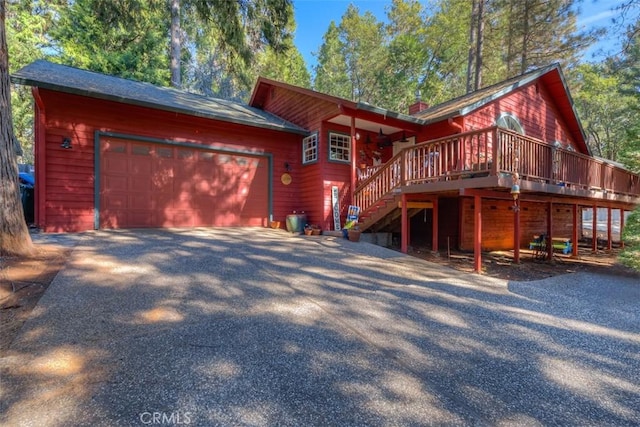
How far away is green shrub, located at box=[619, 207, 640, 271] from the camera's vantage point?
6.00m

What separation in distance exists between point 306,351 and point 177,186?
7091 millimetres

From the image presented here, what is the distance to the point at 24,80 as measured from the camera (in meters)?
6.15

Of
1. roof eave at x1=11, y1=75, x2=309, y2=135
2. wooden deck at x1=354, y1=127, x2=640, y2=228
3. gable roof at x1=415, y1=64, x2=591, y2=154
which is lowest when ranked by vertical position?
wooden deck at x1=354, y1=127, x2=640, y2=228

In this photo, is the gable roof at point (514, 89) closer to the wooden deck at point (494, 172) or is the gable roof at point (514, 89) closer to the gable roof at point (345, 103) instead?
the gable roof at point (345, 103)

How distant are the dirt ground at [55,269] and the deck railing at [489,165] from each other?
6.09 feet

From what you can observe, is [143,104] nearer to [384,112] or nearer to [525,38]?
[384,112]

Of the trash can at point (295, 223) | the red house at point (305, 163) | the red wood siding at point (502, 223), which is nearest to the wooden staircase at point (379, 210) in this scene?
the red house at point (305, 163)

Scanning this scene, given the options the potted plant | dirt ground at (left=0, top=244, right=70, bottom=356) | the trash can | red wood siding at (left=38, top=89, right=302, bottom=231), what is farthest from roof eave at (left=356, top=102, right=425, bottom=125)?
dirt ground at (left=0, top=244, right=70, bottom=356)

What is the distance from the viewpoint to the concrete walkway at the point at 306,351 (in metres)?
1.88

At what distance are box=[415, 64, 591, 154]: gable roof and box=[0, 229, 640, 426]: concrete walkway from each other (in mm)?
5668

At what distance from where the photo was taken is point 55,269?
409 centimetres

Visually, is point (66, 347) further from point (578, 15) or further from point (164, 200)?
point (578, 15)

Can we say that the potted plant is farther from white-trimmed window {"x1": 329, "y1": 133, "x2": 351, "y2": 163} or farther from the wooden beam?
white-trimmed window {"x1": 329, "y1": 133, "x2": 351, "y2": 163}

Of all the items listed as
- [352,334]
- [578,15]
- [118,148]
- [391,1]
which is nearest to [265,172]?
[118,148]
